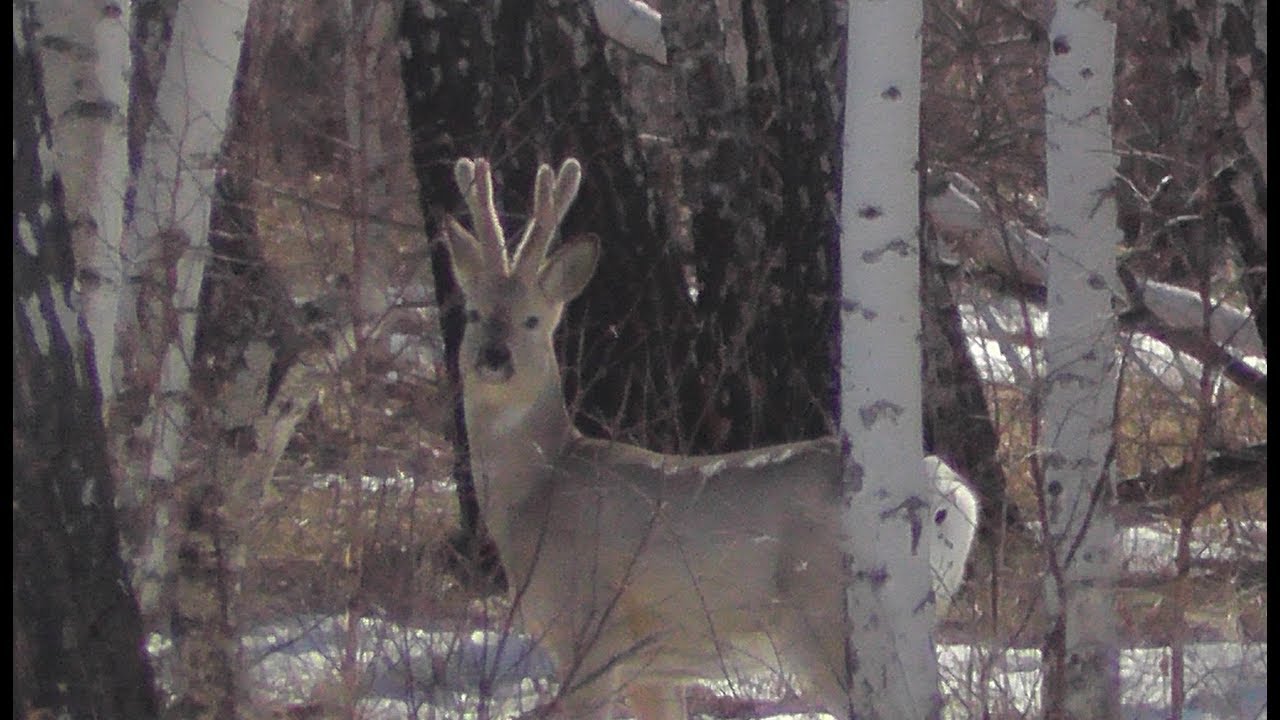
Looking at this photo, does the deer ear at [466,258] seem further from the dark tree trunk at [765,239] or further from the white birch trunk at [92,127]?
the white birch trunk at [92,127]

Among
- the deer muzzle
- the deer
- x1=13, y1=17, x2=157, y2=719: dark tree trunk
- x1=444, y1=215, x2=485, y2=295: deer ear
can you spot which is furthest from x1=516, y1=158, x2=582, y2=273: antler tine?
x1=13, y1=17, x2=157, y2=719: dark tree trunk

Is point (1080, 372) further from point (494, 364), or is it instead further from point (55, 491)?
point (55, 491)

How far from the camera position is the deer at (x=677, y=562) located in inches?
194

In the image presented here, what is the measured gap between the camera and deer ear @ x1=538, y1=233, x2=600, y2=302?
5.86m

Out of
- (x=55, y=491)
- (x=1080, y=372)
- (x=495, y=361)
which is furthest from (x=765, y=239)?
(x=55, y=491)

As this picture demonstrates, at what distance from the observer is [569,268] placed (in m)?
5.91

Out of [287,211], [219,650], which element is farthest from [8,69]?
[287,211]

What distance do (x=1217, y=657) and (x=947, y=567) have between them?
1194mm

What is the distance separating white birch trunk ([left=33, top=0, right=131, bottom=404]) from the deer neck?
138 centimetres

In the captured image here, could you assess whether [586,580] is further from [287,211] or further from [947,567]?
[287,211]

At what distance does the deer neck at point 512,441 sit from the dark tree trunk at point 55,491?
1694 millimetres

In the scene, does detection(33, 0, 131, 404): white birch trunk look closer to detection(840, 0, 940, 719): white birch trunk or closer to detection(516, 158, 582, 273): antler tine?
detection(516, 158, 582, 273): antler tine

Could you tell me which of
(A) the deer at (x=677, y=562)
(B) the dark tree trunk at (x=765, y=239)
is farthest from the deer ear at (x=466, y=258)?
(B) the dark tree trunk at (x=765, y=239)

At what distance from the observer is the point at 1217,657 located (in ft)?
18.9
